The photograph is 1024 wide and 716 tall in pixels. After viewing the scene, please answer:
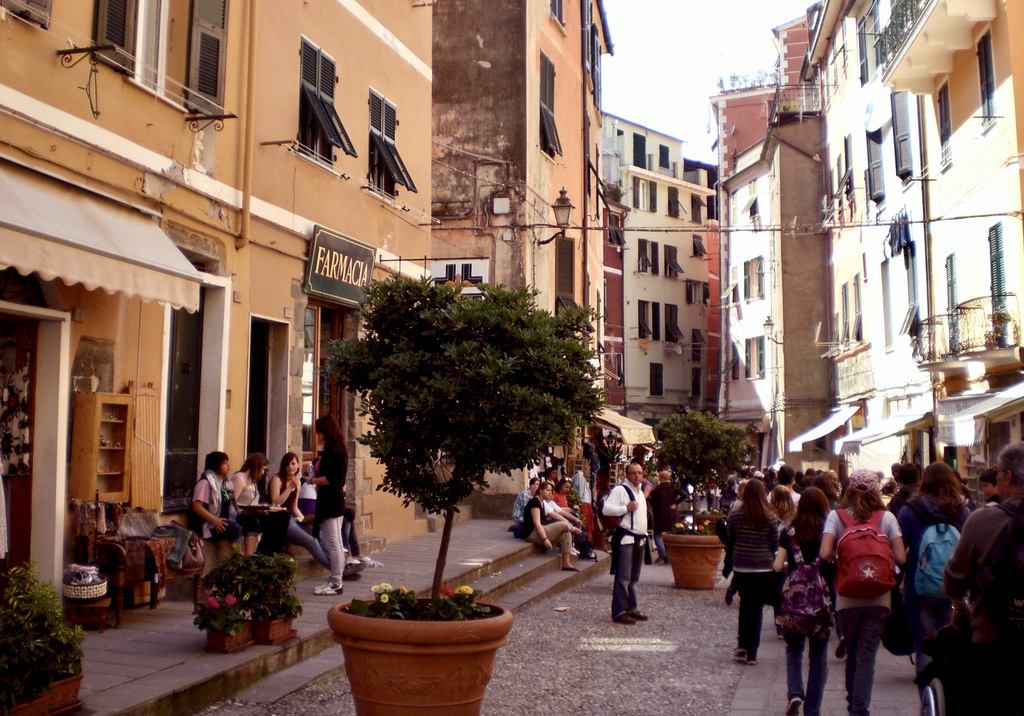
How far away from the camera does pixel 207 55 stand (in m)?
10.2

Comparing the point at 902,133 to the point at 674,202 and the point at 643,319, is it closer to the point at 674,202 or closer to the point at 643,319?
the point at 643,319

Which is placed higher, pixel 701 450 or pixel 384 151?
pixel 384 151

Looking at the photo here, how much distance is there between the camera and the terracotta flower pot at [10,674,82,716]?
522 centimetres

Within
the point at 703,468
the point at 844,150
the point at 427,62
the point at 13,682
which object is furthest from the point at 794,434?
the point at 13,682

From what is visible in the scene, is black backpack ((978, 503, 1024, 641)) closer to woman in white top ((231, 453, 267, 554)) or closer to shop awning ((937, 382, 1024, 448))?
woman in white top ((231, 453, 267, 554))

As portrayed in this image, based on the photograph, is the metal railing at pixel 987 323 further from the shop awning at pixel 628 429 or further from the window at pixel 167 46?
the window at pixel 167 46

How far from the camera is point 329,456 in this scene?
33.0ft

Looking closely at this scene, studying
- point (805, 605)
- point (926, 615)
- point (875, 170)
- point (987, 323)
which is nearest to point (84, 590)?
point (805, 605)

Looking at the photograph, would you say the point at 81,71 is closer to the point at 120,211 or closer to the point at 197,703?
the point at 120,211

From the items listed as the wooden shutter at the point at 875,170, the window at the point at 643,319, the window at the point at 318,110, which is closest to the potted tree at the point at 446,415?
the window at the point at 318,110

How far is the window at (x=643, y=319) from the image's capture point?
160ft

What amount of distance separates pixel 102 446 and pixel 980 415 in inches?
493

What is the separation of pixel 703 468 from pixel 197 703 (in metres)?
13.8

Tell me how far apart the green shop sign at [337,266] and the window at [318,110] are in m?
1.03
